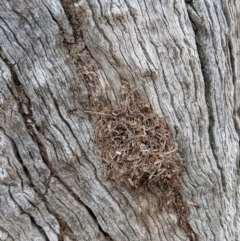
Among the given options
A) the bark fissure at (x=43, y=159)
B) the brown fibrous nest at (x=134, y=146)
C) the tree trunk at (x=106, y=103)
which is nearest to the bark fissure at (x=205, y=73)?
the tree trunk at (x=106, y=103)

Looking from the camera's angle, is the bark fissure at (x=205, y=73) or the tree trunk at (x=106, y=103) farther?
the bark fissure at (x=205, y=73)

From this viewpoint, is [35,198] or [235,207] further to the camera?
[235,207]

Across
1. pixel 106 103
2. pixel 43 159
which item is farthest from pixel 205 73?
pixel 43 159

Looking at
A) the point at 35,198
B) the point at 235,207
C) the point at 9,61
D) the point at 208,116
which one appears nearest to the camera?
the point at 9,61

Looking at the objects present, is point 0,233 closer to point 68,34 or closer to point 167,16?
point 68,34

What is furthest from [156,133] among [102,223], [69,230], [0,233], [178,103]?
[0,233]

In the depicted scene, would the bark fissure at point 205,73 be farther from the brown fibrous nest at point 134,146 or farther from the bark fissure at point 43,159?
the bark fissure at point 43,159

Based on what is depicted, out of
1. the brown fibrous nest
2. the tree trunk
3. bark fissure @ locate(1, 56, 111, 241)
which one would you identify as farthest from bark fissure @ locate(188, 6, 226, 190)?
bark fissure @ locate(1, 56, 111, 241)
